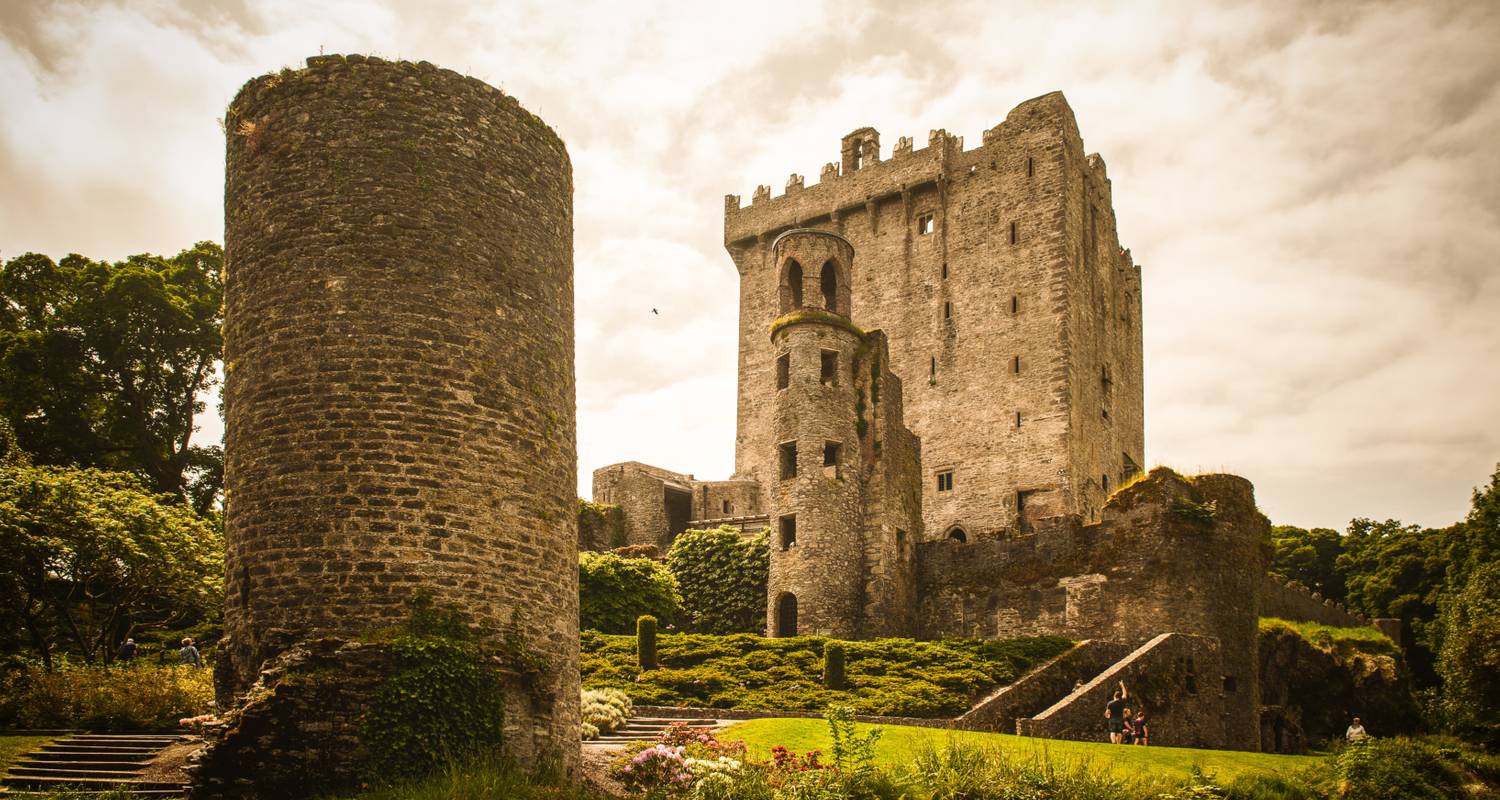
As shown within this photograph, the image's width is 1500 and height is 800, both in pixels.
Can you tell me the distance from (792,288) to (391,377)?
2852 cm

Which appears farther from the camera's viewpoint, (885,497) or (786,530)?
(885,497)

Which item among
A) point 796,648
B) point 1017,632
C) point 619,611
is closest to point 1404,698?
point 1017,632

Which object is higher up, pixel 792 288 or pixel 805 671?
pixel 792 288

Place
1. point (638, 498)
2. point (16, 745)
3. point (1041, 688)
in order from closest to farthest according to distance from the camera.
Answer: point (16, 745)
point (1041, 688)
point (638, 498)

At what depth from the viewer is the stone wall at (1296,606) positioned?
42.0 meters

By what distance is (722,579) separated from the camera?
39531 mm

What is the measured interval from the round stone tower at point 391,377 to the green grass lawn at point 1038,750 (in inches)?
249

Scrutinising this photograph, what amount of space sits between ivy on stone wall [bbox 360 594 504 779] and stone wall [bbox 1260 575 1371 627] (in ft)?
105

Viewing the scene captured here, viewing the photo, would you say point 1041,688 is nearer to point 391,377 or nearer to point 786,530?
point 786,530

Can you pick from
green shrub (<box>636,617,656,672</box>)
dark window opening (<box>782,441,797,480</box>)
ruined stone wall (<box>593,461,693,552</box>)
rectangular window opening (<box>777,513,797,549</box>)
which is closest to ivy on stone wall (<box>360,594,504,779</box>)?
green shrub (<box>636,617,656,672</box>)

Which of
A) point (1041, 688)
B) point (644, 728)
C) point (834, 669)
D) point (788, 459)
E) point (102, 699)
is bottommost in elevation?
point (644, 728)

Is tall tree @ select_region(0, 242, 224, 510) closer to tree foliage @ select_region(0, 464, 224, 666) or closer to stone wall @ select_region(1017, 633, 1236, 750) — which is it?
tree foliage @ select_region(0, 464, 224, 666)

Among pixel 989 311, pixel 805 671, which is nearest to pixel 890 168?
pixel 989 311

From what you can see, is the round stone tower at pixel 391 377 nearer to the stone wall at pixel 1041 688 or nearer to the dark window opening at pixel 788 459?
the stone wall at pixel 1041 688
